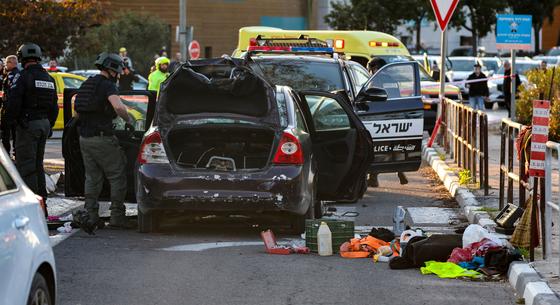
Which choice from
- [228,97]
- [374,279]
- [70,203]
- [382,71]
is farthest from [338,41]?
[374,279]

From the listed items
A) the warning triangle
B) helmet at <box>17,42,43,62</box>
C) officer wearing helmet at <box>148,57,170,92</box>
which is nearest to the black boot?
the warning triangle

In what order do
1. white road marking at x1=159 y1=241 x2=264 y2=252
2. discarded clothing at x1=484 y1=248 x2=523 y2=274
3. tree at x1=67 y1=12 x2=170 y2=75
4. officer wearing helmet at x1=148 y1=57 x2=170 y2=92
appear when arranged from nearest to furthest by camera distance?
discarded clothing at x1=484 y1=248 x2=523 y2=274 < white road marking at x1=159 y1=241 x2=264 y2=252 < officer wearing helmet at x1=148 y1=57 x2=170 y2=92 < tree at x1=67 y1=12 x2=170 y2=75

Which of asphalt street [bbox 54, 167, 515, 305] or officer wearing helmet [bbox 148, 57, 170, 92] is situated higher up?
officer wearing helmet [bbox 148, 57, 170, 92]

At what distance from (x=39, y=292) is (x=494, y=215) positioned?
25.1 ft

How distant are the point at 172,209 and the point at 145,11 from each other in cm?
6419

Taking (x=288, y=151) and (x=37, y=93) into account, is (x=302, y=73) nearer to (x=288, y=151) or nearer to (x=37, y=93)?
(x=37, y=93)

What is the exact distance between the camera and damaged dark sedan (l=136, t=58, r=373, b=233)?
12.2 meters

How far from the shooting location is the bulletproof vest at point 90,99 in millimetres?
12719

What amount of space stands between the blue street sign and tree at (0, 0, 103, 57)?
461 inches

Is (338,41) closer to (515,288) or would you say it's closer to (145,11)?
(515,288)

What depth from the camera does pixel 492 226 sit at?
40.9ft

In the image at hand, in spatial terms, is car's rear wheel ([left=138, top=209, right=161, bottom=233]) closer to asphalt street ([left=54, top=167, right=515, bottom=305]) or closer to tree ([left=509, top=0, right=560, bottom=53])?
asphalt street ([left=54, top=167, right=515, bottom=305])

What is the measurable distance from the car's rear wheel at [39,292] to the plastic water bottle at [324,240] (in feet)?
15.7

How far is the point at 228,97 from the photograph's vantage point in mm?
12898
